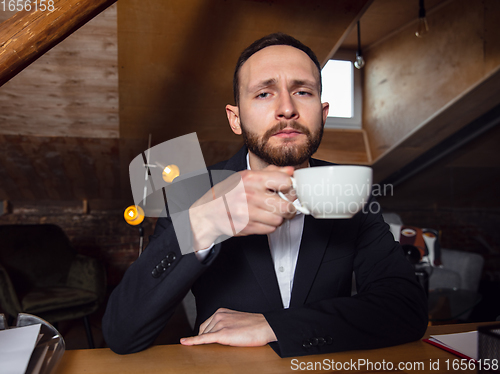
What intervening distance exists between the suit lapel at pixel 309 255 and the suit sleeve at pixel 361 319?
0.54 ft

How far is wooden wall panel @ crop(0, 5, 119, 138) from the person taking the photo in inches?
94.0

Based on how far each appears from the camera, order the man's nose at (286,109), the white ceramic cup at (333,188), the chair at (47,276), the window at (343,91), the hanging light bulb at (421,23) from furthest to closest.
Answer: the window at (343,91) → the chair at (47,276) → the hanging light bulb at (421,23) → the man's nose at (286,109) → the white ceramic cup at (333,188)

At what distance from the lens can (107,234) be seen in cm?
454

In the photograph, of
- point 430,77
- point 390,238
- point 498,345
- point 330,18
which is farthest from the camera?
point 430,77

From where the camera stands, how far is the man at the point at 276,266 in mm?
715

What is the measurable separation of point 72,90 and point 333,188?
2.72 meters

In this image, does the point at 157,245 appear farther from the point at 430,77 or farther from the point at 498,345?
the point at 430,77

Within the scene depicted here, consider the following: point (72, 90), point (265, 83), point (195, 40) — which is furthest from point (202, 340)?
point (72, 90)

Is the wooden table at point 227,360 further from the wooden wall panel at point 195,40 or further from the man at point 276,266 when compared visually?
the wooden wall panel at point 195,40

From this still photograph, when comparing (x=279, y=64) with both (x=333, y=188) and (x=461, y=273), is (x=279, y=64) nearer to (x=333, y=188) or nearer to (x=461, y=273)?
(x=333, y=188)

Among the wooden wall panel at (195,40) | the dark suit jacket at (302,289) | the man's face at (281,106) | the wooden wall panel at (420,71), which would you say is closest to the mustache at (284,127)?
the man's face at (281,106)

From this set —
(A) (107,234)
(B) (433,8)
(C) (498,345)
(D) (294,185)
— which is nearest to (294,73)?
(D) (294,185)

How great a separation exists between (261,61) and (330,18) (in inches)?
71.6

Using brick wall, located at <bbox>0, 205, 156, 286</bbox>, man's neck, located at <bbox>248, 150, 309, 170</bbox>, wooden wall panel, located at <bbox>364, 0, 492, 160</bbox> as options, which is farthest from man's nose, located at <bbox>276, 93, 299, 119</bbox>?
brick wall, located at <bbox>0, 205, 156, 286</bbox>
